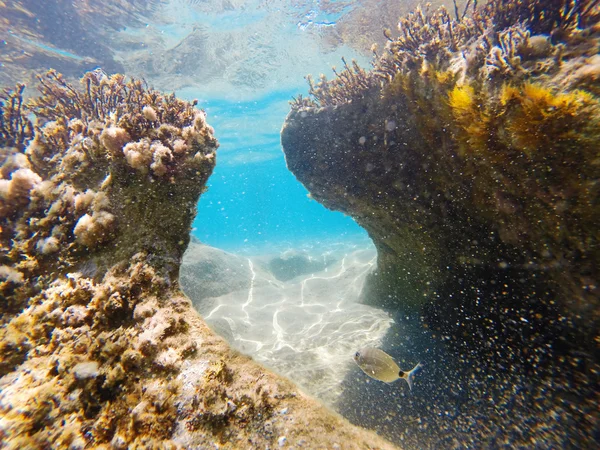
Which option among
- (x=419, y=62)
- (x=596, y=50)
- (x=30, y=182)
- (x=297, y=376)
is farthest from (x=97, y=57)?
(x=596, y=50)

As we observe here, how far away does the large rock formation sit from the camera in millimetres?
2447

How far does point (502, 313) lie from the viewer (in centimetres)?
343

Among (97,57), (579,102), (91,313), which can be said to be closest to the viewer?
(91,313)

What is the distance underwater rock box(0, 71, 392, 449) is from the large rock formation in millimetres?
2611

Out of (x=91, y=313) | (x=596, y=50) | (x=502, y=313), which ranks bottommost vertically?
(x=502, y=313)

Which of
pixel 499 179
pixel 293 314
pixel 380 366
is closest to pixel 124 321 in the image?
pixel 380 366

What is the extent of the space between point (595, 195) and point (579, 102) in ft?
2.60

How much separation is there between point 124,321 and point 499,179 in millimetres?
3852

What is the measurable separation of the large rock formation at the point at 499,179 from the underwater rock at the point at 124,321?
8.57ft

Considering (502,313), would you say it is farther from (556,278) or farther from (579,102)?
(579,102)

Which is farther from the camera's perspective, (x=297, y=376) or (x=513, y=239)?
(x=297, y=376)

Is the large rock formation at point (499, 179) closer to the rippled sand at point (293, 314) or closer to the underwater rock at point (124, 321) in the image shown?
the rippled sand at point (293, 314)

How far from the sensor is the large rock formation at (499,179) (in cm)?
245

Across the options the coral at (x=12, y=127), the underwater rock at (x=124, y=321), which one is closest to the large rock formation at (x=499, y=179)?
the underwater rock at (x=124, y=321)
